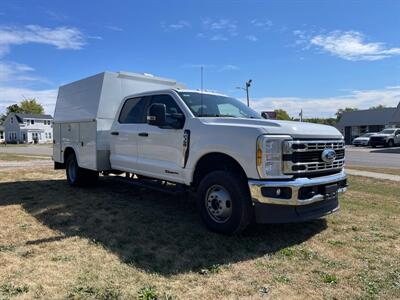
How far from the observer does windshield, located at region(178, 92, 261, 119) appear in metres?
6.19

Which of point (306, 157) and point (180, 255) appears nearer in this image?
point (180, 255)

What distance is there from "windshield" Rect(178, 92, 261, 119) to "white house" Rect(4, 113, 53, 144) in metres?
78.3

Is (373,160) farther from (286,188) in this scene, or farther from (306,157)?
(286,188)

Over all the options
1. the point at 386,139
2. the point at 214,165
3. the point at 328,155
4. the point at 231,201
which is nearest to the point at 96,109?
the point at 214,165

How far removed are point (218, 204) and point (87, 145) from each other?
4251 millimetres

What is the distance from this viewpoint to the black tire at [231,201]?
16.6 feet

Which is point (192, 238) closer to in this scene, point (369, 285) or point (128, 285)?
point (128, 285)

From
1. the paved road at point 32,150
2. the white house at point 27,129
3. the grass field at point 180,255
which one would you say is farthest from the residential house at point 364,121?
the white house at point 27,129

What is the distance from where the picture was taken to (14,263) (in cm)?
441

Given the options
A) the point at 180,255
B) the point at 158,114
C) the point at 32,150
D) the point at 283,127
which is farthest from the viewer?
the point at 32,150

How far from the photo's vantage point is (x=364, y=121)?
60406 millimetres

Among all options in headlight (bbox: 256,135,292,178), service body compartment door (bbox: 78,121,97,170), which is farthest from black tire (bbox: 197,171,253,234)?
service body compartment door (bbox: 78,121,97,170)

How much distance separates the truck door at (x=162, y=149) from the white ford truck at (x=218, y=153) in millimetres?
17

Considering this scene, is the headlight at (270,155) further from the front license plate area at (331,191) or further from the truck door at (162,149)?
the truck door at (162,149)
